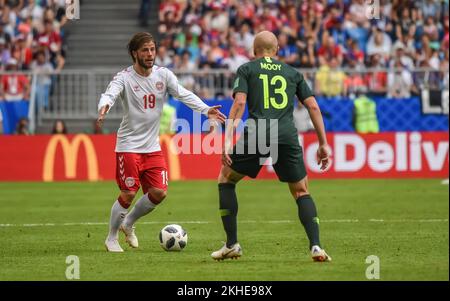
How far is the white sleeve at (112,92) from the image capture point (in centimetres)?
1205

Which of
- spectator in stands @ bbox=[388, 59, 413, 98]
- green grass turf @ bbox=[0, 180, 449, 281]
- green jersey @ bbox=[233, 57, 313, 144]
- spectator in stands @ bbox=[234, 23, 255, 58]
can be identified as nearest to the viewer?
green grass turf @ bbox=[0, 180, 449, 281]

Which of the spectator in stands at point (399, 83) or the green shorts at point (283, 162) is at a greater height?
the spectator in stands at point (399, 83)

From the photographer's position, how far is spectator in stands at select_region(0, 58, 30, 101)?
28.1 metres

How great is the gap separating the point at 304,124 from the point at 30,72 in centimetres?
711

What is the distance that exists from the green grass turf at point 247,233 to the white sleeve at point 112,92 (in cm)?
169

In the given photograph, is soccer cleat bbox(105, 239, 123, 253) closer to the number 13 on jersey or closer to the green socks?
the green socks

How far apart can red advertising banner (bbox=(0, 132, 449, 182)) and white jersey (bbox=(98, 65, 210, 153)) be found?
1281cm

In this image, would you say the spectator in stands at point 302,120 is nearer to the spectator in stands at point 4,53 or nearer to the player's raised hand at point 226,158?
the spectator in stands at point 4,53

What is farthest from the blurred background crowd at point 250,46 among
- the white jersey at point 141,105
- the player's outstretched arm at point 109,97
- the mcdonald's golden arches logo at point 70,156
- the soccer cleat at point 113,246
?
the player's outstretched arm at point 109,97

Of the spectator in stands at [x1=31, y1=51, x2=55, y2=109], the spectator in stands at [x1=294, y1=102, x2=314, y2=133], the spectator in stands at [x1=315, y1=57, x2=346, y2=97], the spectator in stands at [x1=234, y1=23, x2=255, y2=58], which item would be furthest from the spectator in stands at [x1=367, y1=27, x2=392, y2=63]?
the spectator in stands at [x1=31, y1=51, x2=55, y2=109]

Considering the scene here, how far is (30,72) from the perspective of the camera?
28.3 meters

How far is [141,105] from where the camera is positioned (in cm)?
1288

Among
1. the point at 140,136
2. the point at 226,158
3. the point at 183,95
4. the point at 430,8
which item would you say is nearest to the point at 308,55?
the point at 430,8

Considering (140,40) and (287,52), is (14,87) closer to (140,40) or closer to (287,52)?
(287,52)
